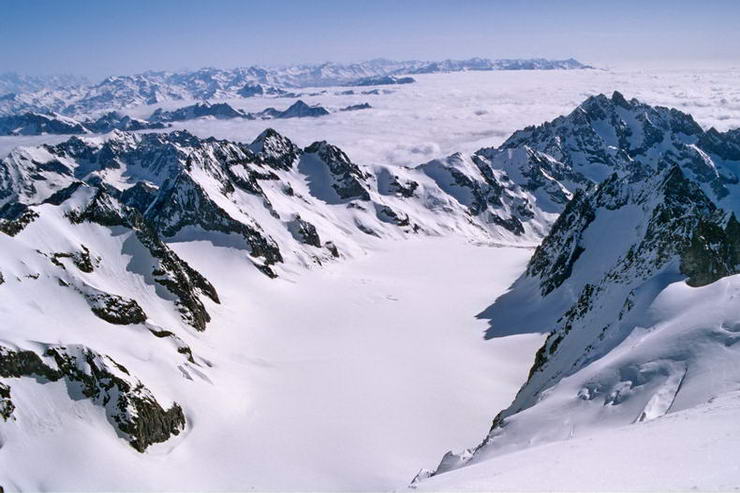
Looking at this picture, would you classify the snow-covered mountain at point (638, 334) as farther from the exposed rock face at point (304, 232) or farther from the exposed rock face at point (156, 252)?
the exposed rock face at point (304, 232)

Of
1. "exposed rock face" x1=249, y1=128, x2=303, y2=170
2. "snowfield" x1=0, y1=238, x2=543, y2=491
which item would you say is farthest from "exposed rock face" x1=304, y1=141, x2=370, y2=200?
"snowfield" x1=0, y1=238, x2=543, y2=491

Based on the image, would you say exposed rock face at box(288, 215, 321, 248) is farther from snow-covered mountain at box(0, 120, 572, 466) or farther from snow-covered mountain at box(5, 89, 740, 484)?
snow-covered mountain at box(5, 89, 740, 484)

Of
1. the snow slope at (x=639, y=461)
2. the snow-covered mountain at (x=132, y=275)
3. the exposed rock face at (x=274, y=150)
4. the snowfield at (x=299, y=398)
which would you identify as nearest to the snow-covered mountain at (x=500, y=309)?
the snow-covered mountain at (x=132, y=275)

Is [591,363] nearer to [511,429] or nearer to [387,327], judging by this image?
[511,429]

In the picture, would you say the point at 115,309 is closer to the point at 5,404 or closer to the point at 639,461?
the point at 5,404

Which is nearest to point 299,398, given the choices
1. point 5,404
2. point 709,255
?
point 5,404

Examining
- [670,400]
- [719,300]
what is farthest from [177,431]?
[719,300]
